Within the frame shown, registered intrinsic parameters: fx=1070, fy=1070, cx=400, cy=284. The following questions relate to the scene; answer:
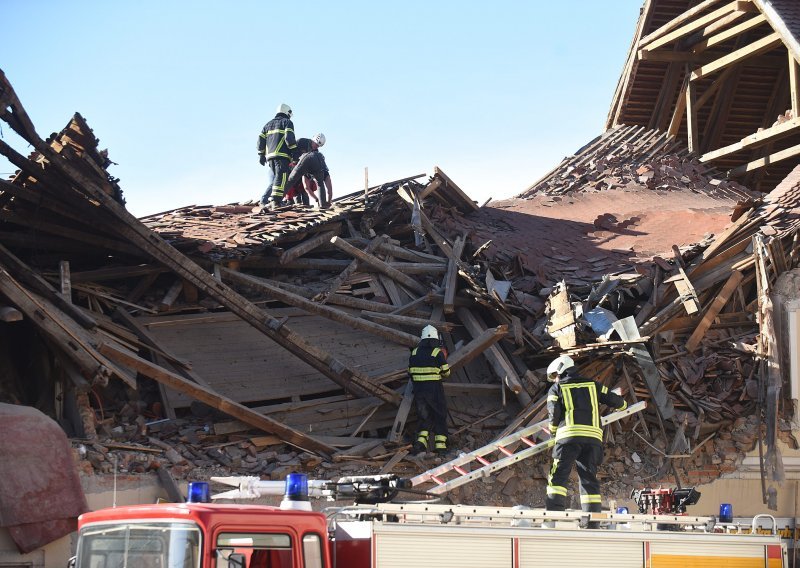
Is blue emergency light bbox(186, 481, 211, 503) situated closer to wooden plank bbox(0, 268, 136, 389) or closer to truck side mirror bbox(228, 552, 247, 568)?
truck side mirror bbox(228, 552, 247, 568)

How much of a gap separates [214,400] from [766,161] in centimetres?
1461

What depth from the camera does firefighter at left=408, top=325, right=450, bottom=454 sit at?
1407cm

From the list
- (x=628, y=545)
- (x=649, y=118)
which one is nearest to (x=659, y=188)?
(x=649, y=118)

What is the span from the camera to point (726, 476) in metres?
14.4

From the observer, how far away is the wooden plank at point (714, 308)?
49.7ft

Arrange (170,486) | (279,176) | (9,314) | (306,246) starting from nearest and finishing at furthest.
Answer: (170,486), (9,314), (306,246), (279,176)

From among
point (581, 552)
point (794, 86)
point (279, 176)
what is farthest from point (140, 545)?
point (794, 86)

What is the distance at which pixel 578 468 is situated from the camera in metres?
10.3

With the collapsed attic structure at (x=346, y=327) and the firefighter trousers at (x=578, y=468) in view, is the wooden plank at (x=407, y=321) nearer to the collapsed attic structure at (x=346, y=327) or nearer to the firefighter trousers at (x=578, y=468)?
the collapsed attic structure at (x=346, y=327)

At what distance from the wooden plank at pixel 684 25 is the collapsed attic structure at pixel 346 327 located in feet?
19.1

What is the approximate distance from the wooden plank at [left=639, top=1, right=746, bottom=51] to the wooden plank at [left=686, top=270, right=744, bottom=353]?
9.60 metres

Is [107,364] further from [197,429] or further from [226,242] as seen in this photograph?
[226,242]

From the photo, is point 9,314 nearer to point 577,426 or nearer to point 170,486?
point 170,486

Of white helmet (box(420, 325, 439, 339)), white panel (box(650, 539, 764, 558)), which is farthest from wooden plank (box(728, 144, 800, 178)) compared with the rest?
white panel (box(650, 539, 764, 558))
